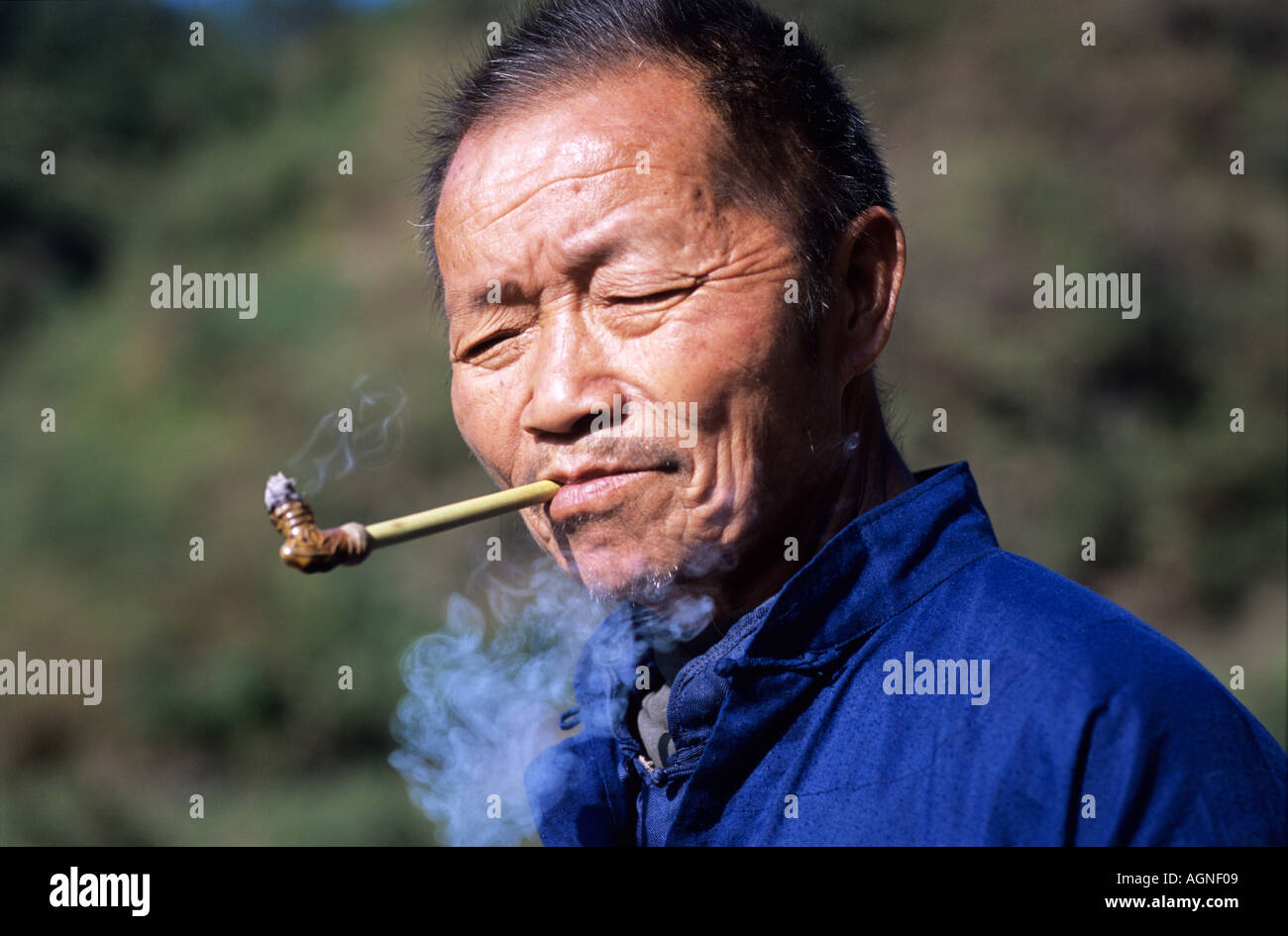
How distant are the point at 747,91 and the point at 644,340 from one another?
1.50 feet

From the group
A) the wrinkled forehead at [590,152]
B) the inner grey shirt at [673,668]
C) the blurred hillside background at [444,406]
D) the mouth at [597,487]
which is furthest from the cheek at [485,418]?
the blurred hillside background at [444,406]

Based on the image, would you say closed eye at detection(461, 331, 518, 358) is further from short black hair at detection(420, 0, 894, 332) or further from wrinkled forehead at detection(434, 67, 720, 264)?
short black hair at detection(420, 0, 894, 332)

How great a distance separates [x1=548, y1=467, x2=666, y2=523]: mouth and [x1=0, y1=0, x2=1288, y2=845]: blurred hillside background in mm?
6466

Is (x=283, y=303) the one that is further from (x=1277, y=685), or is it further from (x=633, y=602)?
(x=633, y=602)

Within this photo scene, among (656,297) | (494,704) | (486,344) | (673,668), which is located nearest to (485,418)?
(486,344)

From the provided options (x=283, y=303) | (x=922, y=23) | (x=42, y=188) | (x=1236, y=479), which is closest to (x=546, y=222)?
(x=1236, y=479)

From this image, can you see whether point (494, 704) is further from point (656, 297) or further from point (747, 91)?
point (747, 91)

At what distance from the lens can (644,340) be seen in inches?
70.5

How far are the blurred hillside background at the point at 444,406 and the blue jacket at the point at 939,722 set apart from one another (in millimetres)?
6462

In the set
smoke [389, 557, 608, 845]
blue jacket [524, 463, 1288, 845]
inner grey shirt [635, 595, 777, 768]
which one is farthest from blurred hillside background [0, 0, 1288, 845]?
blue jacket [524, 463, 1288, 845]

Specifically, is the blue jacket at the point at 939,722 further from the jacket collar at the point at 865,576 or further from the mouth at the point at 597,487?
the mouth at the point at 597,487

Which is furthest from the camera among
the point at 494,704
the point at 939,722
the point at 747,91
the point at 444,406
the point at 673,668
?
the point at 444,406

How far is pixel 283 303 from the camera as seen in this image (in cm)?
1261

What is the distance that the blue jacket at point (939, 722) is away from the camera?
55.0 inches
